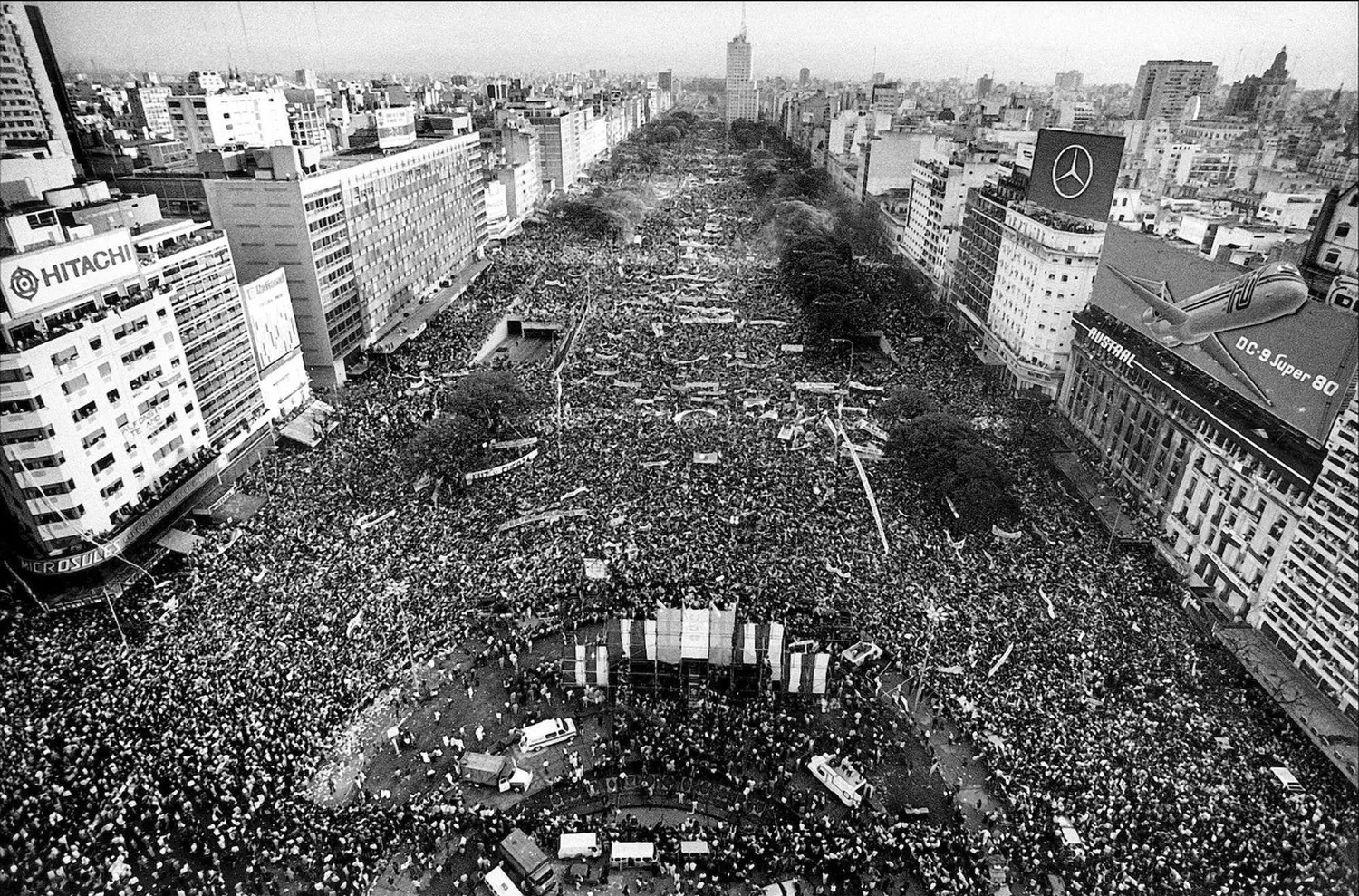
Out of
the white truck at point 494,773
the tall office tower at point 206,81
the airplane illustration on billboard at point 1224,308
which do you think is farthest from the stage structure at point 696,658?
the tall office tower at point 206,81

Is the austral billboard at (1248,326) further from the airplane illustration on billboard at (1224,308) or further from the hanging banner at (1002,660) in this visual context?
the hanging banner at (1002,660)

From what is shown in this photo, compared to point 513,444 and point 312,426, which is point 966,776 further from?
point 312,426

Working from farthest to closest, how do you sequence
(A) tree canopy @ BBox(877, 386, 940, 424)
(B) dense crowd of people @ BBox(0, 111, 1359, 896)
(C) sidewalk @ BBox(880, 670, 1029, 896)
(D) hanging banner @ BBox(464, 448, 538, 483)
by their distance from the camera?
(A) tree canopy @ BBox(877, 386, 940, 424), (D) hanging banner @ BBox(464, 448, 538, 483), (B) dense crowd of people @ BBox(0, 111, 1359, 896), (C) sidewalk @ BBox(880, 670, 1029, 896)

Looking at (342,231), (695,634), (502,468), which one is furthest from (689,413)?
(342,231)

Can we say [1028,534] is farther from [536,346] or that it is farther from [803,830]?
[536,346]

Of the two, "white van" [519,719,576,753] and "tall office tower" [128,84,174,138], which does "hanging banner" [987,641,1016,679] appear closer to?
"white van" [519,719,576,753]

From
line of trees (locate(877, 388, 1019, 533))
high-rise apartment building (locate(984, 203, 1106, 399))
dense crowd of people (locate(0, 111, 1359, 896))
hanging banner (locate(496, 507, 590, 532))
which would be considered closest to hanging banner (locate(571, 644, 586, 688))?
dense crowd of people (locate(0, 111, 1359, 896))
